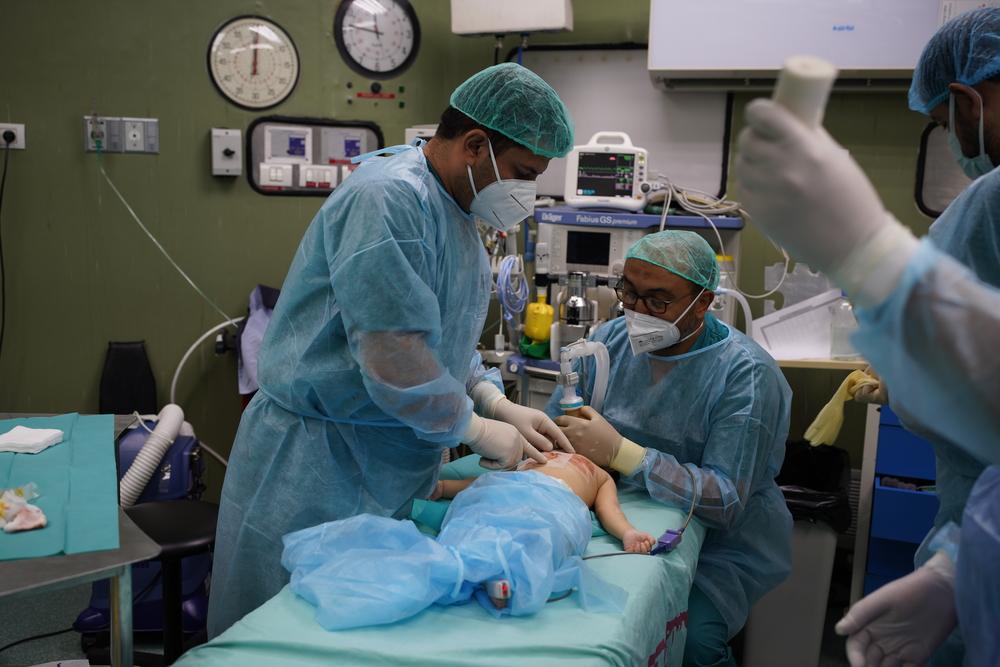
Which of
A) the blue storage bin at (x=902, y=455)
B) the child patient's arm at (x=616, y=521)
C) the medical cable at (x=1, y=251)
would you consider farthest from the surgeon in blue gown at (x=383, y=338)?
the medical cable at (x=1, y=251)

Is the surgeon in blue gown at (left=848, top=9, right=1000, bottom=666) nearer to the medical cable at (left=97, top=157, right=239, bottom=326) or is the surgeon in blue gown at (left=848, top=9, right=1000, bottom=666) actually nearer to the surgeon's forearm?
the surgeon's forearm

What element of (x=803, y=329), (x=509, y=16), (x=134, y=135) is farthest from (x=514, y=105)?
(x=134, y=135)

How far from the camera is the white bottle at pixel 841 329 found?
3.38m

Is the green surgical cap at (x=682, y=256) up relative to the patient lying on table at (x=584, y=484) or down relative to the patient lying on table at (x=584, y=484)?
up

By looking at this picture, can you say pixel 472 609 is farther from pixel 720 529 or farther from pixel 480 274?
pixel 720 529

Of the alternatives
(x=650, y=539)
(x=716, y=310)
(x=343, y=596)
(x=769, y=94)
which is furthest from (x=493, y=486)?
(x=769, y=94)

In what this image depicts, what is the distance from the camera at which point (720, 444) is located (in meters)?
2.28

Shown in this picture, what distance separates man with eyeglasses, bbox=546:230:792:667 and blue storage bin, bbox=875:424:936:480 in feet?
2.70

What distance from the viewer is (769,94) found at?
3961mm

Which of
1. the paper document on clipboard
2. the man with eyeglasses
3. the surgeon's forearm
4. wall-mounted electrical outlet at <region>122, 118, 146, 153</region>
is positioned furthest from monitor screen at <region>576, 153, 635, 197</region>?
wall-mounted electrical outlet at <region>122, 118, 146, 153</region>

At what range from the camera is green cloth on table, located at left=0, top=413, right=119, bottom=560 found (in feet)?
5.24

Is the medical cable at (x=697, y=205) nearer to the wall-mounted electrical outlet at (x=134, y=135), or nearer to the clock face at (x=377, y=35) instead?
the clock face at (x=377, y=35)

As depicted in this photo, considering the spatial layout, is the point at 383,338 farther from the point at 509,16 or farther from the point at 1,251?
the point at 1,251

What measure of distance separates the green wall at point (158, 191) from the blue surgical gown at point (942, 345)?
3.21 m
